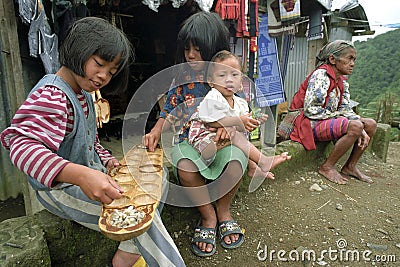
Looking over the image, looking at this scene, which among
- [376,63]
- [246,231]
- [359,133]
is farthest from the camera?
[376,63]

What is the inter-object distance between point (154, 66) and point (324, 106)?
362cm

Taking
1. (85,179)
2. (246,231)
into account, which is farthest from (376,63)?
(85,179)

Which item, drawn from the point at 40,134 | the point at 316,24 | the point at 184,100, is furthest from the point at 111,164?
the point at 316,24

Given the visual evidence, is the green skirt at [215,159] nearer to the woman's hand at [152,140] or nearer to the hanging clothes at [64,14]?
the woman's hand at [152,140]

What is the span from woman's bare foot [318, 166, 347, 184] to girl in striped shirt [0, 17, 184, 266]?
2.40 meters

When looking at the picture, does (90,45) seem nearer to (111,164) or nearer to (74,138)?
(74,138)

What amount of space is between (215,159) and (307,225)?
0.98 m

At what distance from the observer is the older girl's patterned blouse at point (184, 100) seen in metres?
2.18

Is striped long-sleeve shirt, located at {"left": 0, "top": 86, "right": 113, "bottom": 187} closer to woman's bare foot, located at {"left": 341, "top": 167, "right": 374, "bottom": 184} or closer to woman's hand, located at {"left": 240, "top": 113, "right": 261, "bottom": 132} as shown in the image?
woman's hand, located at {"left": 240, "top": 113, "right": 261, "bottom": 132}

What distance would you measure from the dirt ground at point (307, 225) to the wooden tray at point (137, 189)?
0.51 metres

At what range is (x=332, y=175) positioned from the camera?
321 centimetres

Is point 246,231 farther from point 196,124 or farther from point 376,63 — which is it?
point 376,63

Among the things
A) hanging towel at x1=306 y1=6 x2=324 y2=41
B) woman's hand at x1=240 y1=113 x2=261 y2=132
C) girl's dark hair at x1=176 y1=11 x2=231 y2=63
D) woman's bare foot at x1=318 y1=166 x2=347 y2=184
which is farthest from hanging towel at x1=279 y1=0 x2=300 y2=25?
woman's hand at x1=240 y1=113 x2=261 y2=132

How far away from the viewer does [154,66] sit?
5840 millimetres
